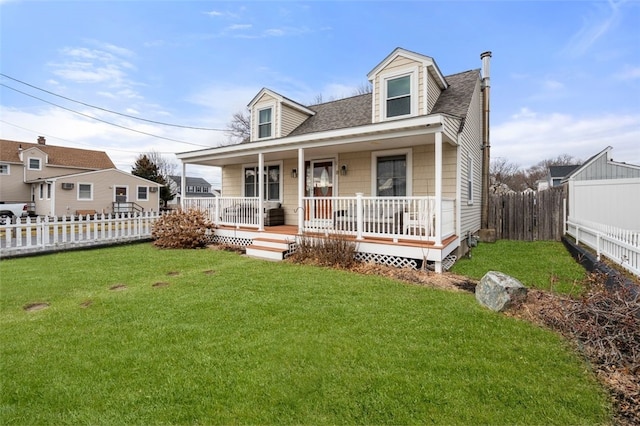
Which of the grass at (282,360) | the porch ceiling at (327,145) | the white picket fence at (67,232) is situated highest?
the porch ceiling at (327,145)

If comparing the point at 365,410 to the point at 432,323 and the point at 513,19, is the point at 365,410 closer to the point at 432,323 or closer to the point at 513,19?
the point at 432,323

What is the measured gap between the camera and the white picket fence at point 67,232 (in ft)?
27.5

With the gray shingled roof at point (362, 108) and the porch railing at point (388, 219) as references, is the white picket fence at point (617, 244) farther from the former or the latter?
the gray shingled roof at point (362, 108)

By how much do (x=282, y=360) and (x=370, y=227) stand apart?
17.7 feet

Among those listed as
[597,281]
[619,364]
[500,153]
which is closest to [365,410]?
[619,364]

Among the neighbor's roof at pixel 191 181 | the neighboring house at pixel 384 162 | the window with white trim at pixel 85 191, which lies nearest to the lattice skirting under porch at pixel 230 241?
the neighboring house at pixel 384 162

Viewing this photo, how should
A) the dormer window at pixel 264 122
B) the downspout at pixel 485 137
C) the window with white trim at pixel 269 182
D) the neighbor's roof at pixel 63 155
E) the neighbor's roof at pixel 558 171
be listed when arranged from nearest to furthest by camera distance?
the downspout at pixel 485 137 < the window with white trim at pixel 269 182 < the dormer window at pixel 264 122 < the neighbor's roof at pixel 63 155 < the neighbor's roof at pixel 558 171

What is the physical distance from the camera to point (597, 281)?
14.6ft

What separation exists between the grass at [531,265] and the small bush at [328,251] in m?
2.36

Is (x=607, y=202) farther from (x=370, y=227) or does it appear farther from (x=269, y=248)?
(x=269, y=248)

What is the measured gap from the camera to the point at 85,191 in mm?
24500

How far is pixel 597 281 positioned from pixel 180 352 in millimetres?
5645

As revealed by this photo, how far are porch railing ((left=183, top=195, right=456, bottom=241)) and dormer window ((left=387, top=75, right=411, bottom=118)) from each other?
280cm

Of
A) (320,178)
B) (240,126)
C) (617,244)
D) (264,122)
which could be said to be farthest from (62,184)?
(617,244)
